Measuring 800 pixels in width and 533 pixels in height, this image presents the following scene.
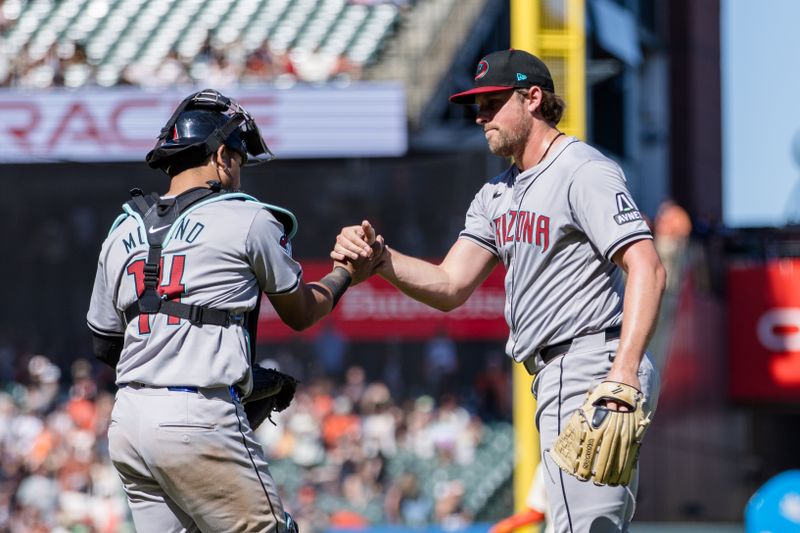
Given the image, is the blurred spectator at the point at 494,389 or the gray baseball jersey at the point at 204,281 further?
the blurred spectator at the point at 494,389

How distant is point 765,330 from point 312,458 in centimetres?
730

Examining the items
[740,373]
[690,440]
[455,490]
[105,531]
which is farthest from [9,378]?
[740,373]

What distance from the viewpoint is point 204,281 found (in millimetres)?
3871

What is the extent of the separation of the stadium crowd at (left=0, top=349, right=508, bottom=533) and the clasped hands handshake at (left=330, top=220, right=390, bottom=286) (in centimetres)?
923

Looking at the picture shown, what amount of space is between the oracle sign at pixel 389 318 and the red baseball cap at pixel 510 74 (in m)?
12.9

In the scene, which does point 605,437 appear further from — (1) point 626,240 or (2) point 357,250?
(2) point 357,250

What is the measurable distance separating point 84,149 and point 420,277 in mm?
13285

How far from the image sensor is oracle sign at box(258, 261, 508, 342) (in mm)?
17375

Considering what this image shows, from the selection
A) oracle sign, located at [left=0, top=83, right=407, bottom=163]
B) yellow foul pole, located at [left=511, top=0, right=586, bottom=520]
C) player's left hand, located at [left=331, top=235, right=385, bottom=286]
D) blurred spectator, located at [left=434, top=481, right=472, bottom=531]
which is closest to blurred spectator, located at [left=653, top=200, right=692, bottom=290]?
blurred spectator, located at [left=434, top=481, right=472, bottom=531]

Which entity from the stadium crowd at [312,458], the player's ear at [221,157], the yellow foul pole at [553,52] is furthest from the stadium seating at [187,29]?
the player's ear at [221,157]

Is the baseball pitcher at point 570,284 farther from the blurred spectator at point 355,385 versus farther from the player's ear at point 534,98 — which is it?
the blurred spectator at point 355,385

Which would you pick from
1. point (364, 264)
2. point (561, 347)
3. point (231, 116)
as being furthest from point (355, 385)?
point (231, 116)

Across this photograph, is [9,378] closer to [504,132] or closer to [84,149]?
[84,149]

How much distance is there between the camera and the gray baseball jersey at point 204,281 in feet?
12.7
